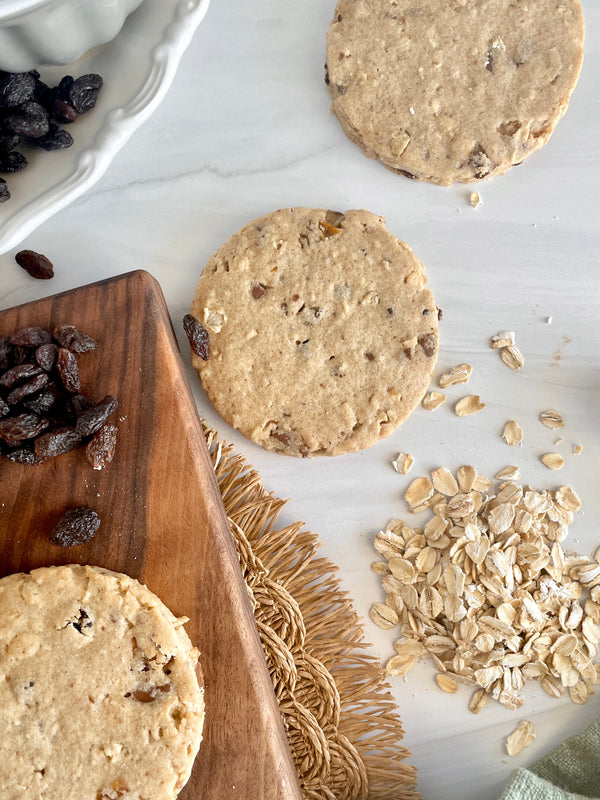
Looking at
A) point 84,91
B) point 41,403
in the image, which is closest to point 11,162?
point 84,91

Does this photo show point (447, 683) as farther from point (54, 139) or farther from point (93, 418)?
point (54, 139)

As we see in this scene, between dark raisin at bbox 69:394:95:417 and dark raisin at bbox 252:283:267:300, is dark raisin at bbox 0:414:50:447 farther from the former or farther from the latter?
dark raisin at bbox 252:283:267:300

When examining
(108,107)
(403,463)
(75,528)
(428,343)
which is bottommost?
(403,463)

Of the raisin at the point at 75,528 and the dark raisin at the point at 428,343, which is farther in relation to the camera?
the dark raisin at the point at 428,343

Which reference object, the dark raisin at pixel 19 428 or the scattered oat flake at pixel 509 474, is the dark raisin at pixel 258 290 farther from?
the scattered oat flake at pixel 509 474

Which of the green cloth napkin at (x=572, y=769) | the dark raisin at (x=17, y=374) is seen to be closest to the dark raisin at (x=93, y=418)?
the dark raisin at (x=17, y=374)

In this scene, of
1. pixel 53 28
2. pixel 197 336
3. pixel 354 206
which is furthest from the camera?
pixel 354 206
